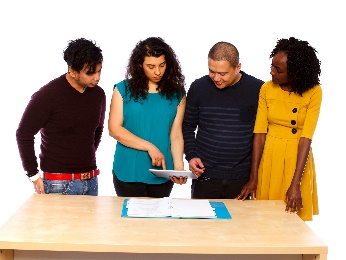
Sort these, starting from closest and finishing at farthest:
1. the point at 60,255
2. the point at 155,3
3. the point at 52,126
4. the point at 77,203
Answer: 1. the point at 60,255
2. the point at 77,203
3. the point at 52,126
4. the point at 155,3

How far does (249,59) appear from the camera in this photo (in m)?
3.94

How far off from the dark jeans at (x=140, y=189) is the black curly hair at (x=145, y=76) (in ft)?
1.44

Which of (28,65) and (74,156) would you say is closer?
(74,156)

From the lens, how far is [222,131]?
9.43ft

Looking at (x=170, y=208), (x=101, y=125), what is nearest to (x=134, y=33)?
(x=101, y=125)

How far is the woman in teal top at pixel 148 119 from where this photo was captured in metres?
2.85

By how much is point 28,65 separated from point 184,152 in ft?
5.01

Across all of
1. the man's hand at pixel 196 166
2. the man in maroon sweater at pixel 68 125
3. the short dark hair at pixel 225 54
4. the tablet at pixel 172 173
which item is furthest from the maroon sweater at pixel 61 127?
the short dark hair at pixel 225 54

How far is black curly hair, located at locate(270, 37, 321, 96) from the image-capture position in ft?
8.63

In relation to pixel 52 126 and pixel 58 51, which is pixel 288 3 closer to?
pixel 58 51

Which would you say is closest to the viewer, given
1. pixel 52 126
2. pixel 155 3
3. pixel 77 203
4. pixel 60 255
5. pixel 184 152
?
pixel 60 255

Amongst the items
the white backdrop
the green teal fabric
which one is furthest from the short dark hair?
the white backdrop

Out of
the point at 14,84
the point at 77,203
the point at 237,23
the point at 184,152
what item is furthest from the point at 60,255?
the point at 237,23

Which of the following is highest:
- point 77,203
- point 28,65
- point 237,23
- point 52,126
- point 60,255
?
A: point 237,23
